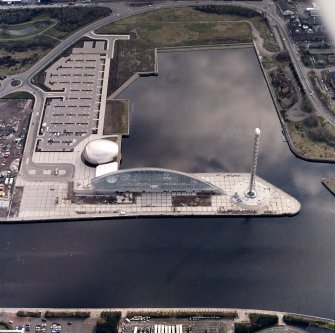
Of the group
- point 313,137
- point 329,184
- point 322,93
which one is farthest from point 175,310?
point 322,93

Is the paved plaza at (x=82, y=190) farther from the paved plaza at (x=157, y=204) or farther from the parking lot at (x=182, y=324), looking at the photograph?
the parking lot at (x=182, y=324)

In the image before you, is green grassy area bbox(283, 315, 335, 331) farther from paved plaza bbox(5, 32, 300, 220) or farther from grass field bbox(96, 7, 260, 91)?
grass field bbox(96, 7, 260, 91)

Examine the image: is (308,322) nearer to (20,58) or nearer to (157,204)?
(157,204)

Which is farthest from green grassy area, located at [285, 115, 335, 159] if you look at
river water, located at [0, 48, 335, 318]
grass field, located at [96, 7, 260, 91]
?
grass field, located at [96, 7, 260, 91]

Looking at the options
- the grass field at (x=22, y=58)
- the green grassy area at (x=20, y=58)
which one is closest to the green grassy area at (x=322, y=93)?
the green grassy area at (x=20, y=58)

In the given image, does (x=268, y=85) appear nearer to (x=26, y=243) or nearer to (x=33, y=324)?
(x=26, y=243)

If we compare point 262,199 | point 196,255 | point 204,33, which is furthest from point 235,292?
point 204,33

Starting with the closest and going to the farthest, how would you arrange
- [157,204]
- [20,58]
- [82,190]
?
[157,204] < [82,190] < [20,58]
